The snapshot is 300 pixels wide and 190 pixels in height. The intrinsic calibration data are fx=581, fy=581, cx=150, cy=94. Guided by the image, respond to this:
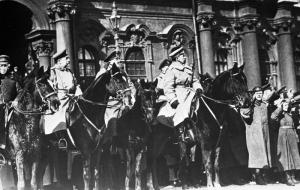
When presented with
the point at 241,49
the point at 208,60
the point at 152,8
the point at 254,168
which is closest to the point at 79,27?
the point at 152,8

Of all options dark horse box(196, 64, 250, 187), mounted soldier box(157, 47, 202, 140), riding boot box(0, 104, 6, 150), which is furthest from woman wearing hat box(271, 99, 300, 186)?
riding boot box(0, 104, 6, 150)

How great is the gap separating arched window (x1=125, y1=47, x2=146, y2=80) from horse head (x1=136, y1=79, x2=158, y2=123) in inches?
391

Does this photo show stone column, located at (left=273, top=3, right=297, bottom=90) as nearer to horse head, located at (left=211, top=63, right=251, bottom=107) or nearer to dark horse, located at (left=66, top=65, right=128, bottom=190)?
horse head, located at (left=211, top=63, right=251, bottom=107)

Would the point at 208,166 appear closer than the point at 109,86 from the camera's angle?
No

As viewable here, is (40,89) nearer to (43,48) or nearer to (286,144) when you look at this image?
(286,144)

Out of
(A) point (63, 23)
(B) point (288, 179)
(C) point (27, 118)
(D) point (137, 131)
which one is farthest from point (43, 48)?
(B) point (288, 179)

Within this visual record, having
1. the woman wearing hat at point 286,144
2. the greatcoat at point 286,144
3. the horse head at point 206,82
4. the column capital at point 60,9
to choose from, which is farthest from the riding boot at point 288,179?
the column capital at point 60,9

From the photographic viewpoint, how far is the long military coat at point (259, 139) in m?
12.4

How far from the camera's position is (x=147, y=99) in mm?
11305

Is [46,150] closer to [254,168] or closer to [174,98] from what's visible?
[174,98]

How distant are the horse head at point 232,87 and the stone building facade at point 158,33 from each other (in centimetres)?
797

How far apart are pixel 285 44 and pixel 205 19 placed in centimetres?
450

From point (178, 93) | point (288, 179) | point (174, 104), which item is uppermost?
point (178, 93)

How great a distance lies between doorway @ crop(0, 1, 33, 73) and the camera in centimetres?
1997
